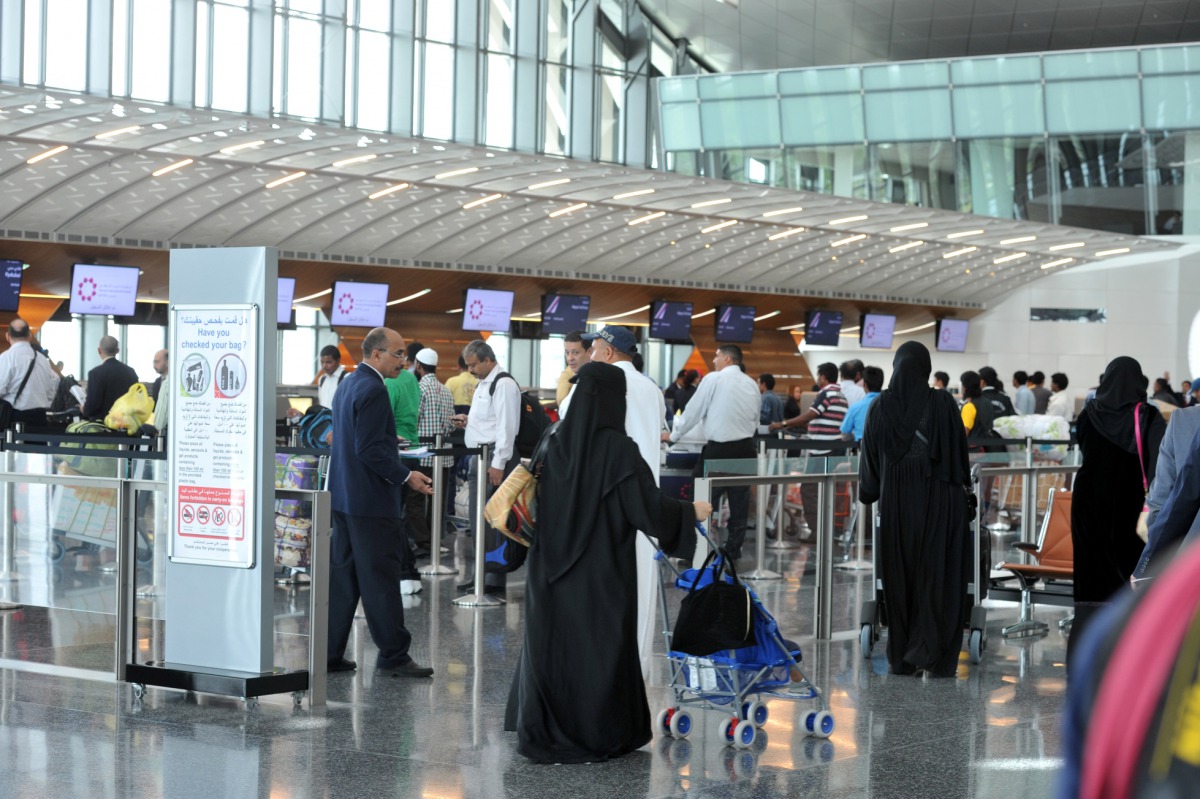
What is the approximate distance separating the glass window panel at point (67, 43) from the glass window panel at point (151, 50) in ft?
3.46

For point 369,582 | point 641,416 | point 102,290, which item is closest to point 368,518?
point 369,582

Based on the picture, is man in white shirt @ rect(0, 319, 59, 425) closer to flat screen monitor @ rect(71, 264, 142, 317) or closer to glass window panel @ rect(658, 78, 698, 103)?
flat screen monitor @ rect(71, 264, 142, 317)

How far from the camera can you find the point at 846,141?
3475 centimetres

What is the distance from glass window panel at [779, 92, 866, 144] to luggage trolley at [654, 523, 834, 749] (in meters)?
29.8

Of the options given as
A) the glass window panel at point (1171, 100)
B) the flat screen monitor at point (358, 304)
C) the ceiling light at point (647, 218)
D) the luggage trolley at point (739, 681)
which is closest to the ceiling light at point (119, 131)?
the flat screen monitor at point (358, 304)

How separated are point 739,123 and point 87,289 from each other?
19.7 m

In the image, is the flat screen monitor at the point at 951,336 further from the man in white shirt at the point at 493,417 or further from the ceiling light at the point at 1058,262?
the man in white shirt at the point at 493,417

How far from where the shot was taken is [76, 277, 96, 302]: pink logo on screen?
19625mm

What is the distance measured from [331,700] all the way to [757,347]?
24634mm

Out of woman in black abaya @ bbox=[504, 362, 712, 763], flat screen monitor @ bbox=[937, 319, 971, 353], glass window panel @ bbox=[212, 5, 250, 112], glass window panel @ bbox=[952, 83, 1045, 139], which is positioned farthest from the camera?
glass window panel @ bbox=[952, 83, 1045, 139]

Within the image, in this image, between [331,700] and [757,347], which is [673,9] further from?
[331,700]

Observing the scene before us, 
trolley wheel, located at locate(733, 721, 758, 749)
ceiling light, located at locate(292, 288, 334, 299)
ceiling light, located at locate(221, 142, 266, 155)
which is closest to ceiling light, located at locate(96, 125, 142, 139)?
ceiling light, located at locate(221, 142, 266, 155)

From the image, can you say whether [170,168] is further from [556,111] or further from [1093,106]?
[1093,106]

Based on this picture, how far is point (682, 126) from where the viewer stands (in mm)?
36094
